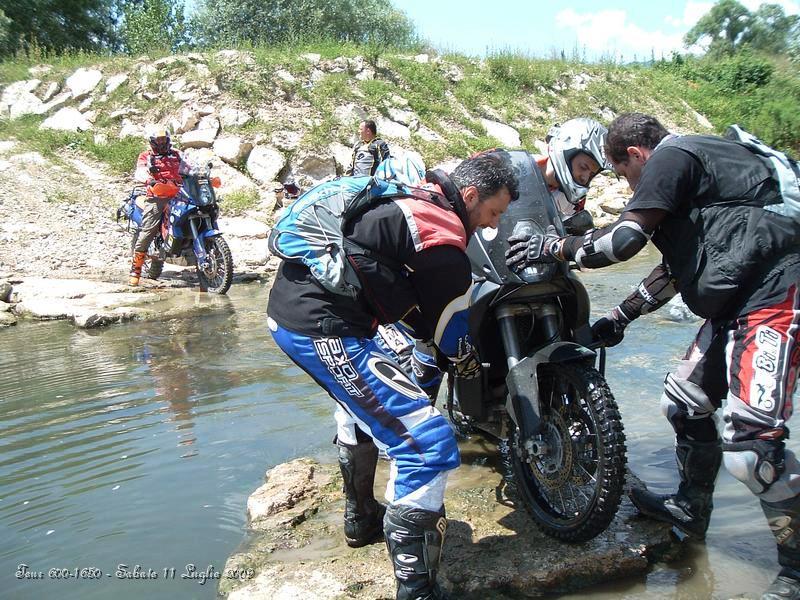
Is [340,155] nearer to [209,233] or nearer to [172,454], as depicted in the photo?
[209,233]

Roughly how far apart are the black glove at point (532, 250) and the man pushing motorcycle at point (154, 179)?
26.2 ft

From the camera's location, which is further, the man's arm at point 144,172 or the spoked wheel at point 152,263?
the spoked wheel at point 152,263

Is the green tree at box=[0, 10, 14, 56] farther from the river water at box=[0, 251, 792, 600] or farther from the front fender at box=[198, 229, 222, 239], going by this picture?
the river water at box=[0, 251, 792, 600]

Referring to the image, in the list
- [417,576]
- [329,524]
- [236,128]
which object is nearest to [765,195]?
[417,576]

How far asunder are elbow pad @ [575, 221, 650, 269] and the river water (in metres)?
1.27

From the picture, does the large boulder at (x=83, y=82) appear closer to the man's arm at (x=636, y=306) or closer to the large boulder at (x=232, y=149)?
the large boulder at (x=232, y=149)

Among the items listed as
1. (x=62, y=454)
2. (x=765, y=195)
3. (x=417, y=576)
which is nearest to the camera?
(x=417, y=576)

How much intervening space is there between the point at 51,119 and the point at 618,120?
16112 millimetres

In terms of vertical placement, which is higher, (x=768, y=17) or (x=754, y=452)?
(x=768, y=17)

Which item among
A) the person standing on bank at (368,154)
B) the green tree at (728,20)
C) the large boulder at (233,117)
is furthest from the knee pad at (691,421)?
the green tree at (728,20)

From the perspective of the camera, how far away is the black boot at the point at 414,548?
264 cm

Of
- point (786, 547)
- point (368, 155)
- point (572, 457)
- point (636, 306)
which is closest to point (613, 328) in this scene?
point (636, 306)

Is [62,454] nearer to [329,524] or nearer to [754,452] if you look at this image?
[329,524]

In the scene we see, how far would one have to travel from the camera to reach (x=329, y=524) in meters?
3.40
